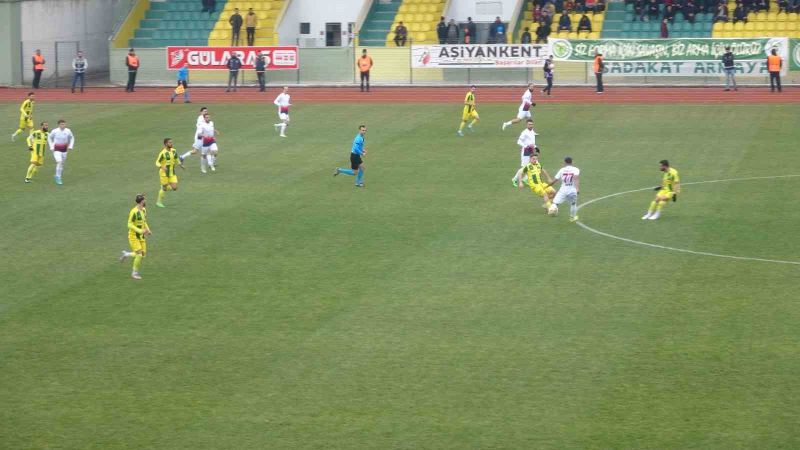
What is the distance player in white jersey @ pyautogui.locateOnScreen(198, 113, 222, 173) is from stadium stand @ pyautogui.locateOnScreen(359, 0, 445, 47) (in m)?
28.0

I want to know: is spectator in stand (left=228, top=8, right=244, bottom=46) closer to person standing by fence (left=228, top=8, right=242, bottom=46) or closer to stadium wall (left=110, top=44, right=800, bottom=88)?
person standing by fence (left=228, top=8, right=242, bottom=46)

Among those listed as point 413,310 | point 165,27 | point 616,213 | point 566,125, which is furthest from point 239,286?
point 165,27

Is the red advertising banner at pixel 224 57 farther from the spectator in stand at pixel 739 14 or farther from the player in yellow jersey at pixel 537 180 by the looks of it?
the player in yellow jersey at pixel 537 180

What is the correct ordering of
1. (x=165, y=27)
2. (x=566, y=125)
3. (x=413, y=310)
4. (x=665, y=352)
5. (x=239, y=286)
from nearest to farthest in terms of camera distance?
(x=665, y=352)
(x=413, y=310)
(x=239, y=286)
(x=566, y=125)
(x=165, y=27)

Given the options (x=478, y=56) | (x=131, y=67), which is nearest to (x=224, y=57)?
(x=131, y=67)

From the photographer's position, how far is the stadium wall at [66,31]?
6281 cm

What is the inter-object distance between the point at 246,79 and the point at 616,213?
35390 mm

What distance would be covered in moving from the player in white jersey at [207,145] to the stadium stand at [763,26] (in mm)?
32948

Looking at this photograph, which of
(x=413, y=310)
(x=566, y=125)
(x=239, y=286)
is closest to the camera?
(x=413, y=310)

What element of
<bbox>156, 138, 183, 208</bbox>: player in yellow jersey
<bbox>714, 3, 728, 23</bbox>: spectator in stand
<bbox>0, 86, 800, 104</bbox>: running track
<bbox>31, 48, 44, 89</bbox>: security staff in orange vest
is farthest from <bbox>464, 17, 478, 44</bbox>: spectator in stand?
<bbox>156, 138, 183, 208</bbox>: player in yellow jersey

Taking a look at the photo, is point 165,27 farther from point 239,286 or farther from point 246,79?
point 239,286

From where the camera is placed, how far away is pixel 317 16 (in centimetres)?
6750

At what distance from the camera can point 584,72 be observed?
60969 mm

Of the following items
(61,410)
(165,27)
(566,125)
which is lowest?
(61,410)
